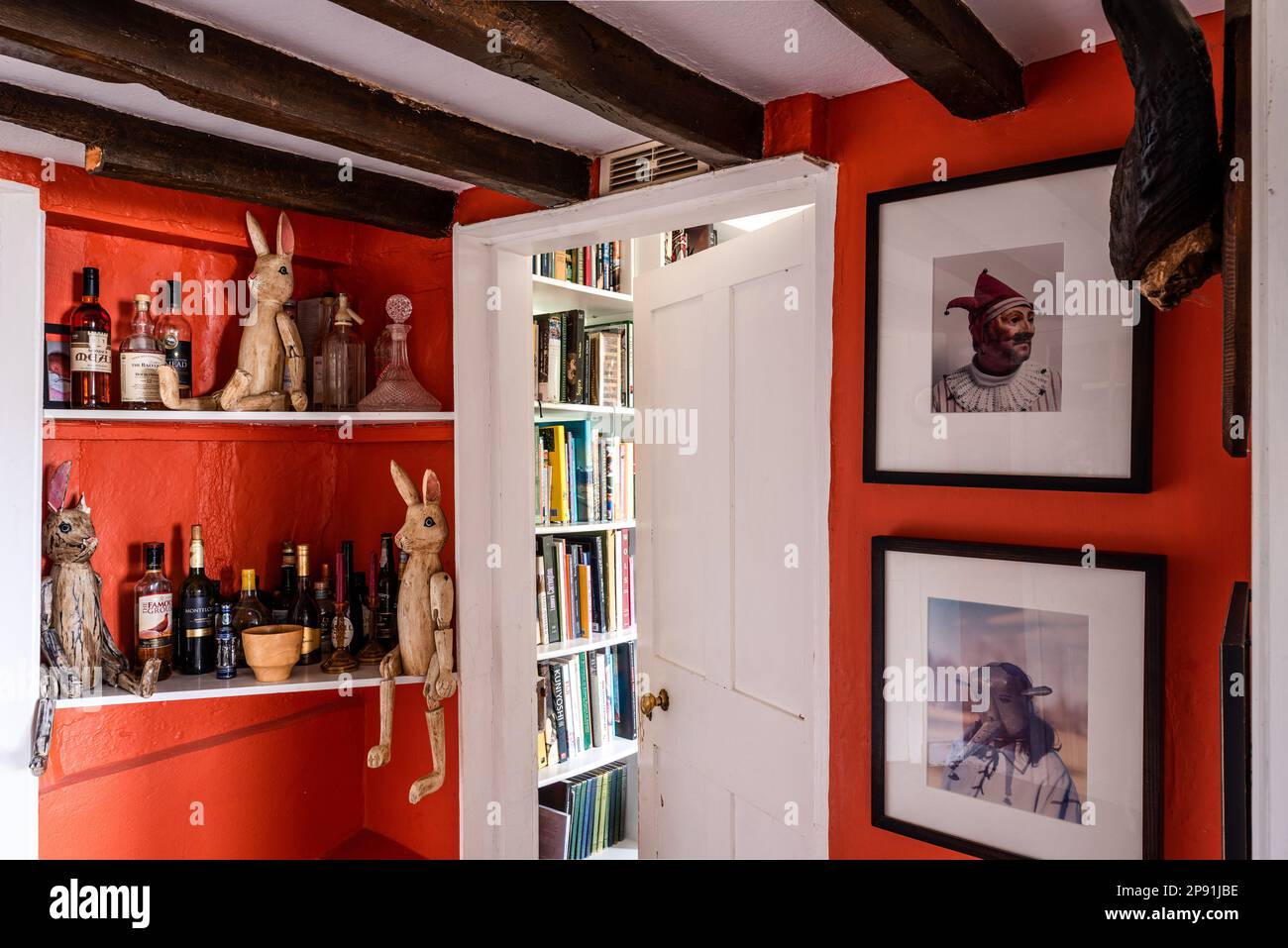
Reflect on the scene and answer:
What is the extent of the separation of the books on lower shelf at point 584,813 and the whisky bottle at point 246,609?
0.92m

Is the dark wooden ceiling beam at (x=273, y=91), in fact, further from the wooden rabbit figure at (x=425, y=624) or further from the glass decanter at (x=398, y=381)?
the wooden rabbit figure at (x=425, y=624)

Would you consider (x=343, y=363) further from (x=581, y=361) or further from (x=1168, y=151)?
(x=1168, y=151)

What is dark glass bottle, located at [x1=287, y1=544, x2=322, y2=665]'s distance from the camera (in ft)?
6.47

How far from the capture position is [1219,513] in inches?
43.5

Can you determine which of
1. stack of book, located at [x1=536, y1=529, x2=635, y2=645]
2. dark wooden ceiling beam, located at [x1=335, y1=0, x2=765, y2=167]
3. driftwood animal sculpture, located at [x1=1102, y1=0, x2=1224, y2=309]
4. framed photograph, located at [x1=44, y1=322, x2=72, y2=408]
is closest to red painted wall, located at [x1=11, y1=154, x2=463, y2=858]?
framed photograph, located at [x1=44, y1=322, x2=72, y2=408]

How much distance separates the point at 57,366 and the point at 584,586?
1.38 m

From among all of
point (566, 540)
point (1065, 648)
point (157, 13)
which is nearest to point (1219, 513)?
point (1065, 648)

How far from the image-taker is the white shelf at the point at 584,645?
230 cm

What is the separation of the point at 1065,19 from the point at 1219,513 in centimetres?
70

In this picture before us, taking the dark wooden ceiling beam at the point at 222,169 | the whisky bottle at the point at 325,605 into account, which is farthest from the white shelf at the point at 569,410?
the whisky bottle at the point at 325,605

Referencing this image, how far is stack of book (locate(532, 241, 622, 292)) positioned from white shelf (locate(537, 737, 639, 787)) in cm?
134

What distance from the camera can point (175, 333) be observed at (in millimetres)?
1848
